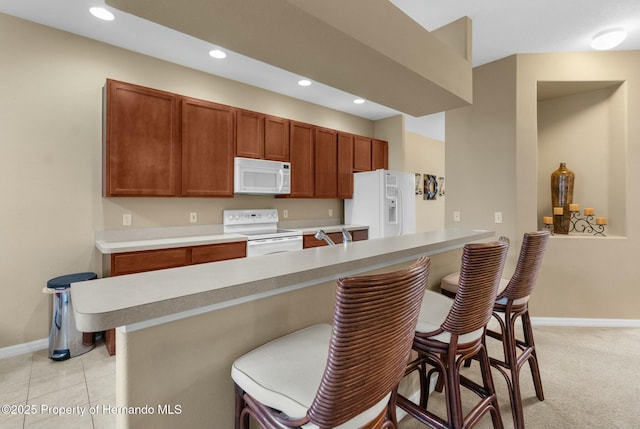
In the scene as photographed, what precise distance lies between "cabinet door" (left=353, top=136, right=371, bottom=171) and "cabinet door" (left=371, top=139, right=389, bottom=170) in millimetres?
95

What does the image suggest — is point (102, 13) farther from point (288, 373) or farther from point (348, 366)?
point (348, 366)

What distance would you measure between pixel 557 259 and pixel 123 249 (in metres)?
4.08

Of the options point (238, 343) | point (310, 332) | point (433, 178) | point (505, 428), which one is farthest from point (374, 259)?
point (433, 178)

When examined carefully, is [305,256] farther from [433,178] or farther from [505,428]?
[433,178]

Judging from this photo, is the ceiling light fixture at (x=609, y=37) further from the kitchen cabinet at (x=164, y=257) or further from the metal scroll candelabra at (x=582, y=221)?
the kitchen cabinet at (x=164, y=257)

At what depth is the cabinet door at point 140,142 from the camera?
270 centimetres

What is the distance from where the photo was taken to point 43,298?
8.65 ft

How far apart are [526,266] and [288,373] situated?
57.6 inches

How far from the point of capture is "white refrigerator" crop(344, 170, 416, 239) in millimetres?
4512

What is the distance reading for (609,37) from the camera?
2633 millimetres

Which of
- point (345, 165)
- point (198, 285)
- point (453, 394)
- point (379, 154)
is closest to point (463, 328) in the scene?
point (453, 394)

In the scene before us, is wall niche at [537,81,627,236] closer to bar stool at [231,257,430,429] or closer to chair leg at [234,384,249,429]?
bar stool at [231,257,430,429]

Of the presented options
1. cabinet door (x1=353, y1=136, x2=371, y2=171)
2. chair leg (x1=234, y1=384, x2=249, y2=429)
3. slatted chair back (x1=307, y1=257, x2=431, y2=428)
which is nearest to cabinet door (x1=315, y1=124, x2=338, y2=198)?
cabinet door (x1=353, y1=136, x2=371, y2=171)

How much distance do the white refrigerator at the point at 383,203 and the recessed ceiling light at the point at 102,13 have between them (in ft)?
11.3
